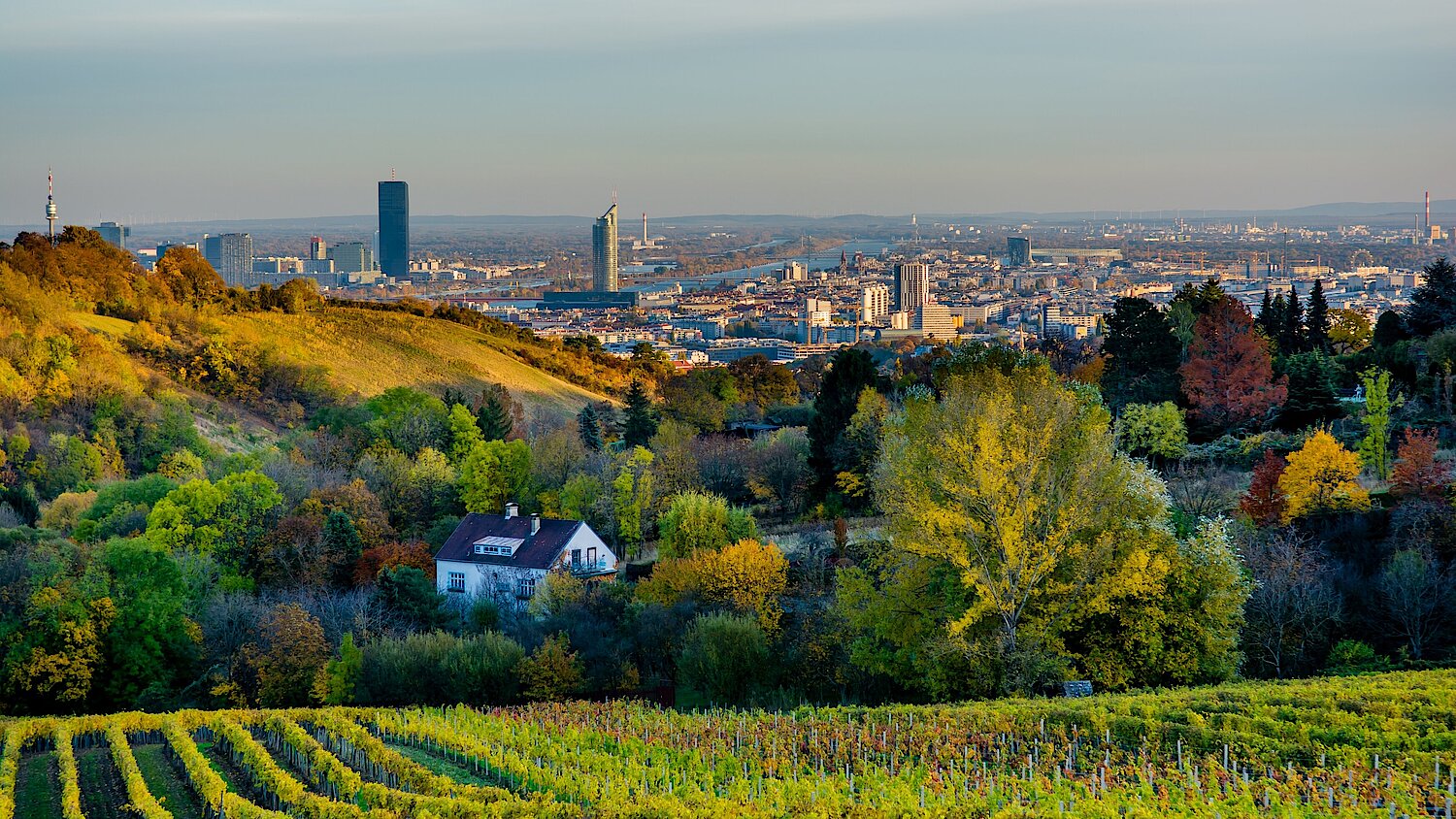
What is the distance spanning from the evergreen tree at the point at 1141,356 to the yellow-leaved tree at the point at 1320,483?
11118 mm

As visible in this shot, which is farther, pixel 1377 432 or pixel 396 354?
pixel 396 354

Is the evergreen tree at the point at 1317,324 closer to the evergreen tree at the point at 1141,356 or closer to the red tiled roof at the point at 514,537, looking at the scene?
the evergreen tree at the point at 1141,356

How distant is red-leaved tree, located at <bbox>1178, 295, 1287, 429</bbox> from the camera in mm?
37750

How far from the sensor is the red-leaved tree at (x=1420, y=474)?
28000mm

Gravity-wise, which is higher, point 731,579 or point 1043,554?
point 1043,554

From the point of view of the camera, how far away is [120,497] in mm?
38812

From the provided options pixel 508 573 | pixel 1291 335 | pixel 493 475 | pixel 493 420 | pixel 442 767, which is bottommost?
pixel 508 573

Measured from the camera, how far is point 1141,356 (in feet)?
137

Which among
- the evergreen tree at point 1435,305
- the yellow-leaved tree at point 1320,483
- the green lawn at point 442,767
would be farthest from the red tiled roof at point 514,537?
the evergreen tree at point 1435,305

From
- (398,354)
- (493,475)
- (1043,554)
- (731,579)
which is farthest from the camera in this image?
(398,354)

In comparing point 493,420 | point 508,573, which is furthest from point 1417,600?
point 493,420

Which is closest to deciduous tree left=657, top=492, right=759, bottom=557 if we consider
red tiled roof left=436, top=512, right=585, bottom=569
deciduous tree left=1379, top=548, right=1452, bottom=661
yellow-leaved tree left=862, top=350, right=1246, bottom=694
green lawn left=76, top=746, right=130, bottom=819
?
red tiled roof left=436, top=512, right=585, bottom=569

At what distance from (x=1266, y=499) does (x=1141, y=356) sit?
13.3 meters

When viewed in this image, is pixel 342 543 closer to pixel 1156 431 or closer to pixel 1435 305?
pixel 1156 431
